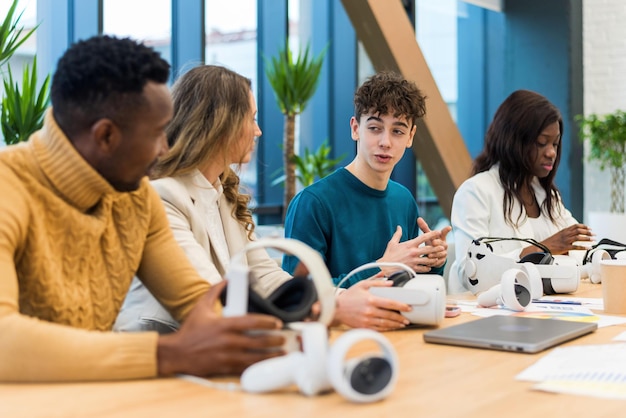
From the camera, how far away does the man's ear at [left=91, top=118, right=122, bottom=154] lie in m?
1.31

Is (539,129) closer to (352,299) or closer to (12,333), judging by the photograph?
(352,299)

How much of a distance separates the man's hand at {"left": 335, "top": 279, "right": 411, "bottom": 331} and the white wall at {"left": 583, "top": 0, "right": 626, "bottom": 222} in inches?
227

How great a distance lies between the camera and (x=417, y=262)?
2.18m

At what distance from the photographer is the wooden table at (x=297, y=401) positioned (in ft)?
3.52

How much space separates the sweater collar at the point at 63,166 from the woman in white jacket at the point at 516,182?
2022 millimetres

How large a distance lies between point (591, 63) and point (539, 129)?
4.08 meters

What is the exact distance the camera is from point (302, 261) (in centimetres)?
→ 126

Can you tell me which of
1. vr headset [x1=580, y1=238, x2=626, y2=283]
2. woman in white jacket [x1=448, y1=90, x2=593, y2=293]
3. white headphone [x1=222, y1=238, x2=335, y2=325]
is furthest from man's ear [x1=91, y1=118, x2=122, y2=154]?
woman in white jacket [x1=448, y1=90, x2=593, y2=293]

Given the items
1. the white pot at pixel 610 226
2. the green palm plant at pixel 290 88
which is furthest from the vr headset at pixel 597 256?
the green palm plant at pixel 290 88

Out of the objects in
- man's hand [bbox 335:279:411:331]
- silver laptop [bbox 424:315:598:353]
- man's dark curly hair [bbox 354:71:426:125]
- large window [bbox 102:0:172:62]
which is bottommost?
silver laptop [bbox 424:315:598:353]

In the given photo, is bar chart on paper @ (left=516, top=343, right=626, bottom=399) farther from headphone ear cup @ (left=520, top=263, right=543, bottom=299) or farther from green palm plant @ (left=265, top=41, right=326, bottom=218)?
green palm plant @ (left=265, top=41, right=326, bottom=218)

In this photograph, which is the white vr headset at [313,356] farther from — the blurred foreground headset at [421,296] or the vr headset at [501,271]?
the vr headset at [501,271]

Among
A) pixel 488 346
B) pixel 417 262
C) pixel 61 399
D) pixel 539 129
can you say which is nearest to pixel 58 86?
pixel 61 399

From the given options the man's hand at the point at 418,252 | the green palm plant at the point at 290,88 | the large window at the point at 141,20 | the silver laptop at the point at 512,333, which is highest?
the large window at the point at 141,20
